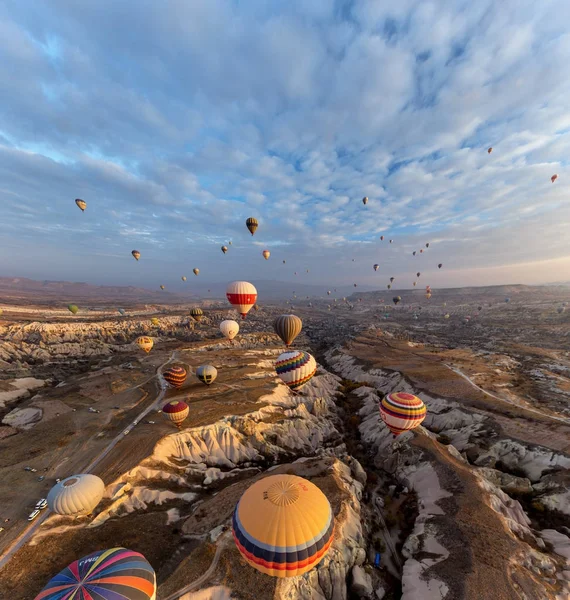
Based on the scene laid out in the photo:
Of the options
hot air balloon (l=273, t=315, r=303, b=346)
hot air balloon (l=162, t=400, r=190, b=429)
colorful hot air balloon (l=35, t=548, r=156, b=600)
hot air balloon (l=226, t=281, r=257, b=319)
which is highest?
hot air balloon (l=226, t=281, r=257, b=319)

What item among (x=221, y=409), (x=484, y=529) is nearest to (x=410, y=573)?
(x=484, y=529)

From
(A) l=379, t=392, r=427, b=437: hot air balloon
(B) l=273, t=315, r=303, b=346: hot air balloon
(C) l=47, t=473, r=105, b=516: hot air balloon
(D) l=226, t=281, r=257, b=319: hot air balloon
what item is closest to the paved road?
(C) l=47, t=473, r=105, b=516: hot air balloon

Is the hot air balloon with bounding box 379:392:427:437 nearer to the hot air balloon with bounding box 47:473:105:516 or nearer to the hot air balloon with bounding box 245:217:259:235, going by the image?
the hot air balloon with bounding box 47:473:105:516

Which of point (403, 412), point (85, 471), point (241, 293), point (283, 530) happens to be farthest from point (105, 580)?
point (241, 293)

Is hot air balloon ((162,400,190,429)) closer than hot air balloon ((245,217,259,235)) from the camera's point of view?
Yes

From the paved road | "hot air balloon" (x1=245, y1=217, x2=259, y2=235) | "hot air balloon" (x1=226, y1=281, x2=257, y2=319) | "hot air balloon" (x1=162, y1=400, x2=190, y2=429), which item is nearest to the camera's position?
the paved road

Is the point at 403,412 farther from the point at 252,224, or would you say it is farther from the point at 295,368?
the point at 252,224
